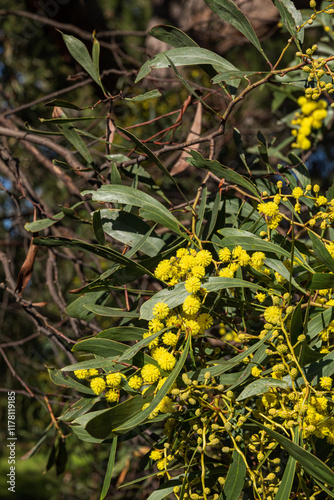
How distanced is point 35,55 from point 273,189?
2357 millimetres

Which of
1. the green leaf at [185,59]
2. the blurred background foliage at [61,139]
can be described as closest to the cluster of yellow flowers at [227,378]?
the green leaf at [185,59]

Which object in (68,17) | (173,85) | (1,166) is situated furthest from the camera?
(173,85)

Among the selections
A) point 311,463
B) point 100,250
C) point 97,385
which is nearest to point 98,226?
point 100,250

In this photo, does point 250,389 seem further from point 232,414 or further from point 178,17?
point 178,17

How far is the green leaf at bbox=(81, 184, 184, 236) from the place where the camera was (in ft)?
2.47

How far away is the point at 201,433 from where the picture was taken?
0.67m

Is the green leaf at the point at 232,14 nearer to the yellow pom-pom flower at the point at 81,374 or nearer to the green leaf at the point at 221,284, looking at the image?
the green leaf at the point at 221,284

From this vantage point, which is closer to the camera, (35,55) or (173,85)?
(173,85)

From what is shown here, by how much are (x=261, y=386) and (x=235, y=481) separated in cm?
16

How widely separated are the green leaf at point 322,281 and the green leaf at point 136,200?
0.74 feet

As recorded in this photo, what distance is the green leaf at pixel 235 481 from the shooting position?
2.12 ft

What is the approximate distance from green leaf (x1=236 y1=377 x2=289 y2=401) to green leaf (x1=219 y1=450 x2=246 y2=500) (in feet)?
0.37

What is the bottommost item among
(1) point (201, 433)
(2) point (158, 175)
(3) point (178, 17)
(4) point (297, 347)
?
(2) point (158, 175)

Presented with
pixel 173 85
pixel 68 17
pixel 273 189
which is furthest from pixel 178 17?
pixel 273 189
